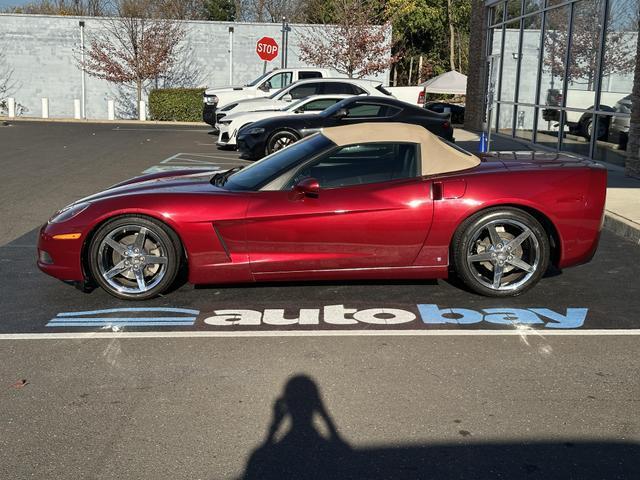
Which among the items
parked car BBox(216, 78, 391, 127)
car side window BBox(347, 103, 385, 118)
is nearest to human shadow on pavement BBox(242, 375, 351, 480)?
car side window BBox(347, 103, 385, 118)

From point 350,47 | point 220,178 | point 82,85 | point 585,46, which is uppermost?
point 350,47

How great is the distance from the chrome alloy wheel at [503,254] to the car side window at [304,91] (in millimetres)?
14204

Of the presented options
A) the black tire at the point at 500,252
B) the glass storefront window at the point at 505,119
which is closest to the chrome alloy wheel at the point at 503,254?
the black tire at the point at 500,252

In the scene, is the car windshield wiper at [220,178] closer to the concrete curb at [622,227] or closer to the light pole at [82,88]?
the concrete curb at [622,227]

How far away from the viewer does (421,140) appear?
6.25m

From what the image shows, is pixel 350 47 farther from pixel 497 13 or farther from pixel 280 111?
pixel 280 111

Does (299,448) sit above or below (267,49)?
below

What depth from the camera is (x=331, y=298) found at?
612cm

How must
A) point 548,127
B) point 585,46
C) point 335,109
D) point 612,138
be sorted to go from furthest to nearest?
1. point 548,127
2. point 585,46
3. point 335,109
4. point 612,138

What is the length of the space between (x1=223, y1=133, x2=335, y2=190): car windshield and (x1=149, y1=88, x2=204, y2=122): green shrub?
87.1 ft

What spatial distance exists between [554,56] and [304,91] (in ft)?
20.8

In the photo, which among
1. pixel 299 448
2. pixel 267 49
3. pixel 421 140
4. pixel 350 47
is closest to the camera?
pixel 299 448

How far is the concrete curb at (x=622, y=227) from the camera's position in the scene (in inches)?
340

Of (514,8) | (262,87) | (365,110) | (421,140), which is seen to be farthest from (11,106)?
(421,140)
